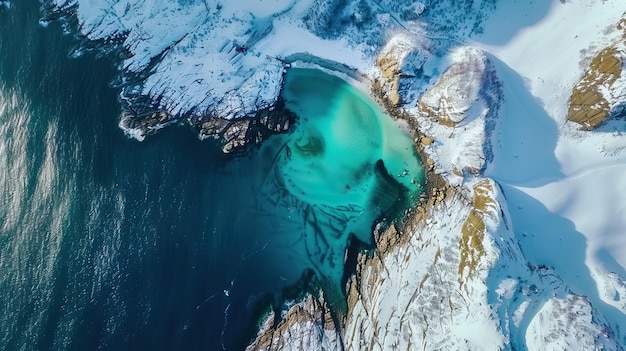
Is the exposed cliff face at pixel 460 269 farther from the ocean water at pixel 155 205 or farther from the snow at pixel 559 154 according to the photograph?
the ocean water at pixel 155 205

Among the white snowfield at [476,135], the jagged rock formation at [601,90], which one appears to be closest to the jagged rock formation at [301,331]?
the white snowfield at [476,135]

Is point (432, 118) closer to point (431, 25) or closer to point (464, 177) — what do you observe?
point (464, 177)

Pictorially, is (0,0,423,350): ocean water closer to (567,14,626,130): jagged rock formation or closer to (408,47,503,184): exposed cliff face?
(408,47,503,184): exposed cliff face

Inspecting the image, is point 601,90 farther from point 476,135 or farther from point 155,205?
point 155,205

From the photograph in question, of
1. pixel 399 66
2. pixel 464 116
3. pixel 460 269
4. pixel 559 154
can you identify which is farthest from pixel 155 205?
pixel 559 154

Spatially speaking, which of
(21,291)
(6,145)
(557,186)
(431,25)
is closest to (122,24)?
(6,145)

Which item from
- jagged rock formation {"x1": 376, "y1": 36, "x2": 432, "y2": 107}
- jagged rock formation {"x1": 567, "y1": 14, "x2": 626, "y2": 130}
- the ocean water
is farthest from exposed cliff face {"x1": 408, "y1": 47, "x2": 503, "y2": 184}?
jagged rock formation {"x1": 567, "y1": 14, "x2": 626, "y2": 130}
